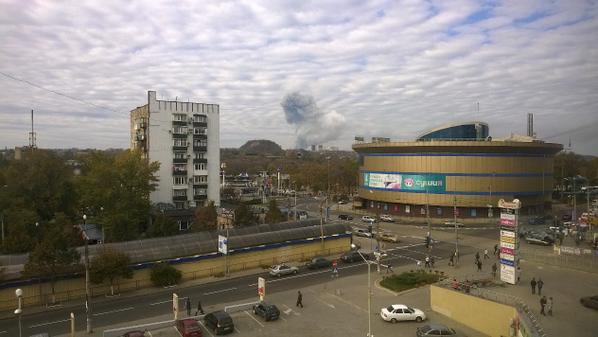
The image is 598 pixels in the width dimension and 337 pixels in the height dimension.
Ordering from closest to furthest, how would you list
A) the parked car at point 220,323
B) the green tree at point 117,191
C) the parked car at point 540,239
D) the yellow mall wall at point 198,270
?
the parked car at point 220,323, the yellow mall wall at point 198,270, the green tree at point 117,191, the parked car at point 540,239

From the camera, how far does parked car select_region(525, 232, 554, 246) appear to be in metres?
53.2

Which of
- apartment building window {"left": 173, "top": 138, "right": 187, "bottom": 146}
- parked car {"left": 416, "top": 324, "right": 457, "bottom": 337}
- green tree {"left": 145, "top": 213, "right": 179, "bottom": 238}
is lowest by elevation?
parked car {"left": 416, "top": 324, "right": 457, "bottom": 337}

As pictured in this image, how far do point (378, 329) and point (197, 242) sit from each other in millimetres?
20442

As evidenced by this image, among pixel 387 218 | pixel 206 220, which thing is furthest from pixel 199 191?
pixel 387 218

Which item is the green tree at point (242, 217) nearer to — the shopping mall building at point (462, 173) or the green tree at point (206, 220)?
the green tree at point (206, 220)

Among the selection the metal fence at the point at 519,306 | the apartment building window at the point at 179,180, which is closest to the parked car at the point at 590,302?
the metal fence at the point at 519,306

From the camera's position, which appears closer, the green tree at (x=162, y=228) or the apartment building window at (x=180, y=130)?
the green tree at (x=162, y=228)

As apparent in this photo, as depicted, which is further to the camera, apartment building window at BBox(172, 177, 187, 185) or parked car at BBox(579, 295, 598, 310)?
apartment building window at BBox(172, 177, 187, 185)

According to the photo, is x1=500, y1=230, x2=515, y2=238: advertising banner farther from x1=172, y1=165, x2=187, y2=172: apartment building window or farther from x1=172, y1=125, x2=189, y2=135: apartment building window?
x1=172, y1=125, x2=189, y2=135: apartment building window

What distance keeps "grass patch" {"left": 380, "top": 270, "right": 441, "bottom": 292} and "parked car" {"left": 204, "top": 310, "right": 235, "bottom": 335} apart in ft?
47.1

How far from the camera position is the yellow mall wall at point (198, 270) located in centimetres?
3228

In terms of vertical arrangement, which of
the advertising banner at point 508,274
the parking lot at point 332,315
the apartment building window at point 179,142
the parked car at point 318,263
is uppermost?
the apartment building window at point 179,142

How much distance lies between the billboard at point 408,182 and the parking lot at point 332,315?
156 feet

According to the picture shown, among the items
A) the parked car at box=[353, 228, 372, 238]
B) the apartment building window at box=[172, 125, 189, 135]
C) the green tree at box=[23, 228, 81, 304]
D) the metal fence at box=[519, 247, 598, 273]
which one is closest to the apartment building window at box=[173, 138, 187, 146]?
the apartment building window at box=[172, 125, 189, 135]
